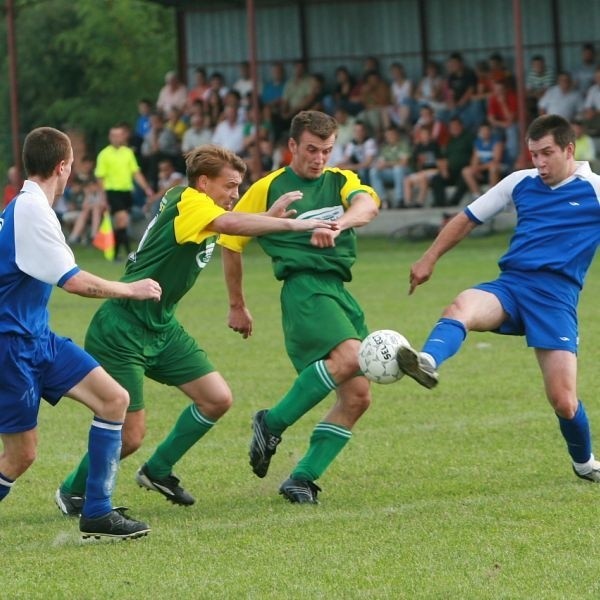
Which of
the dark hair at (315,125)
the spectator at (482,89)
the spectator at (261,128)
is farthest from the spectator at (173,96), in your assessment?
the dark hair at (315,125)

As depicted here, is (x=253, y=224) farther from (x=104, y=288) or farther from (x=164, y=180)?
(x=164, y=180)

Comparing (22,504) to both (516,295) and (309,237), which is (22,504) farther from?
(516,295)

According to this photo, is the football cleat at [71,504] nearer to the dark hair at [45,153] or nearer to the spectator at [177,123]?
the dark hair at [45,153]

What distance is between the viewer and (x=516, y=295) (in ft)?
23.2

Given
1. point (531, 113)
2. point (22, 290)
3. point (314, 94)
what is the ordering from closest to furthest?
point (22, 290) < point (531, 113) < point (314, 94)

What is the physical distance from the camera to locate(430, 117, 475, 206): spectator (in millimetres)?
22516

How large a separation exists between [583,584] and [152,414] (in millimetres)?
5045

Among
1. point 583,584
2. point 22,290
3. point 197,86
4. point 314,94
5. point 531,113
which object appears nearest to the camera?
point 583,584

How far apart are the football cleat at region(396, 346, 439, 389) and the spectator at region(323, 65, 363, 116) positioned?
18.7 metres

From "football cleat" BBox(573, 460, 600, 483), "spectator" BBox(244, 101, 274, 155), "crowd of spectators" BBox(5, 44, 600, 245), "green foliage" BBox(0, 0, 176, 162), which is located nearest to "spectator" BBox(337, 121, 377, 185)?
"crowd of spectators" BBox(5, 44, 600, 245)

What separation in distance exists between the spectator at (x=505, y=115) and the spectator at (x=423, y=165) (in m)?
1.01

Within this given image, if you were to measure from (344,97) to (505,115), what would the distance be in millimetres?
3293

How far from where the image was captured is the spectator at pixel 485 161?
22.1 metres

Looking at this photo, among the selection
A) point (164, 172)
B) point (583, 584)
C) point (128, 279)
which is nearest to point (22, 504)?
point (128, 279)
